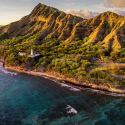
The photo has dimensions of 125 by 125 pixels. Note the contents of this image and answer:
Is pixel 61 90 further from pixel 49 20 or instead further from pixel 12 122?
pixel 49 20

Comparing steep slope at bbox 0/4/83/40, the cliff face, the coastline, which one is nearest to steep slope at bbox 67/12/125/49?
the cliff face

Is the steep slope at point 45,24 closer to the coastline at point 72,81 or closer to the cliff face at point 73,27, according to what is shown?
the cliff face at point 73,27

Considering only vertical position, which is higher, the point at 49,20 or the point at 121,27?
the point at 49,20

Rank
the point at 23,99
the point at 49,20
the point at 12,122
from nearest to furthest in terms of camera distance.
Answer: the point at 12,122 < the point at 23,99 < the point at 49,20

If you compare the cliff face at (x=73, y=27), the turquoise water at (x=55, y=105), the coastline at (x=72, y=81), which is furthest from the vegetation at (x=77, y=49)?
the turquoise water at (x=55, y=105)

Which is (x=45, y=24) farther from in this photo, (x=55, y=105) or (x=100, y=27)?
(x=55, y=105)

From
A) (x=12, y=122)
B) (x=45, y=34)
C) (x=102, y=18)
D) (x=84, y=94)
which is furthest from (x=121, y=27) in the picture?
(x=12, y=122)
